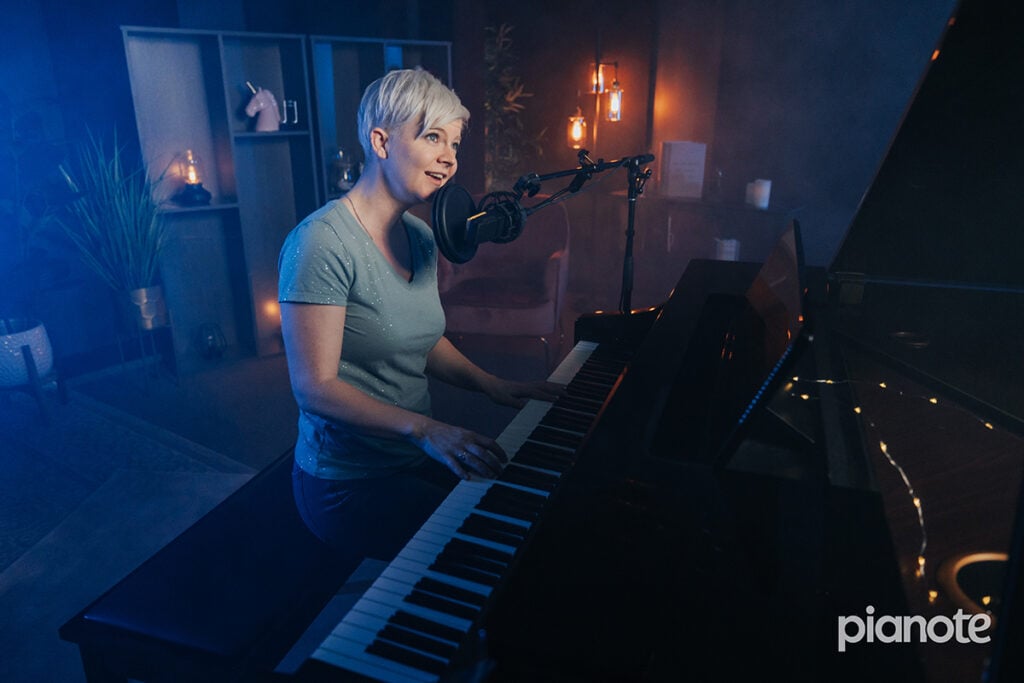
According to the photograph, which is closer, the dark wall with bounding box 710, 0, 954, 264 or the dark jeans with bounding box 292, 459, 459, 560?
the dark jeans with bounding box 292, 459, 459, 560

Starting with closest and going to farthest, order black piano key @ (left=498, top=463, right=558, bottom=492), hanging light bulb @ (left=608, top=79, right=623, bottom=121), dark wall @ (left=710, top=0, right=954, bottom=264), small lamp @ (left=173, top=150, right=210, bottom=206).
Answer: black piano key @ (left=498, top=463, right=558, bottom=492) → small lamp @ (left=173, top=150, right=210, bottom=206) → dark wall @ (left=710, top=0, right=954, bottom=264) → hanging light bulb @ (left=608, top=79, right=623, bottom=121)

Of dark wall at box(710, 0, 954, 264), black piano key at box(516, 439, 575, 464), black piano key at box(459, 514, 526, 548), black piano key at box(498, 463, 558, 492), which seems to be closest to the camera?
black piano key at box(459, 514, 526, 548)

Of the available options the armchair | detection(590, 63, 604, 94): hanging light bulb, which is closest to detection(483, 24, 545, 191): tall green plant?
detection(590, 63, 604, 94): hanging light bulb

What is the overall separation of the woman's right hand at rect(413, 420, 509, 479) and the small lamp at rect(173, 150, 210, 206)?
12.0 feet

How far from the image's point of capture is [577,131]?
5629 mm

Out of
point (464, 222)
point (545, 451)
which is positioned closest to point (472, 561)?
point (545, 451)

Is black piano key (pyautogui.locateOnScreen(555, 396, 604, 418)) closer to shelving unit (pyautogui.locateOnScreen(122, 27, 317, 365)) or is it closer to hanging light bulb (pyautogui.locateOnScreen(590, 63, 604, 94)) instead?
shelving unit (pyautogui.locateOnScreen(122, 27, 317, 365))

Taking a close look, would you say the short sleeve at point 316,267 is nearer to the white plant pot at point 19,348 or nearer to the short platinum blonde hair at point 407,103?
the short platinum blonde hair at point 407,103

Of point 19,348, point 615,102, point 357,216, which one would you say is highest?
point 615,102

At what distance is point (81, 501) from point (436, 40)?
12.9 feet

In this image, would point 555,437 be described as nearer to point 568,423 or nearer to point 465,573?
point 568,423

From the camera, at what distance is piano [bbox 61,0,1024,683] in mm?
873

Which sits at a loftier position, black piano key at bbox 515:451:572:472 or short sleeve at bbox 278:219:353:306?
short sleeve at bbox 278:219:353:306

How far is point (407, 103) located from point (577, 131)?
430cm
